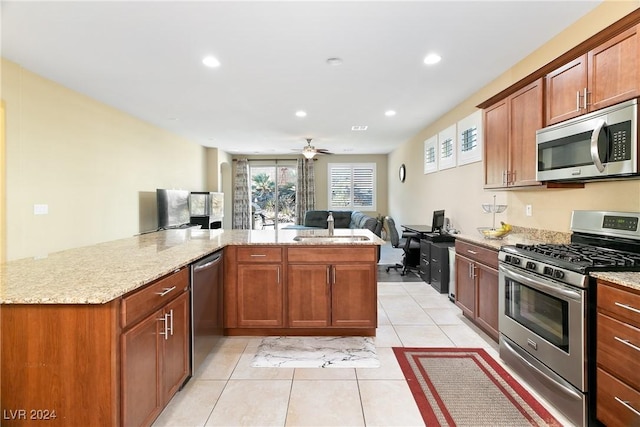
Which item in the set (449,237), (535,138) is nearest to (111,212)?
(449,237)

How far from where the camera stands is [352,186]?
10070mm

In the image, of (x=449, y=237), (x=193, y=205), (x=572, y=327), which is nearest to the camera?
(x=572, y=327)

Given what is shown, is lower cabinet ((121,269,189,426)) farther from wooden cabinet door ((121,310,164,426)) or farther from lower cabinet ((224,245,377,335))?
lower cabinet ((224,245,377,335))

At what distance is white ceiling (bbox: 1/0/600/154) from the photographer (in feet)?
7.73

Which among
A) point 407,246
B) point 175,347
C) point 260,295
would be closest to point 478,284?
point 260,295

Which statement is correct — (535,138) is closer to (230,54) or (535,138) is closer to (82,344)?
(230,54)

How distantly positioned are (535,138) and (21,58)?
4.85 m

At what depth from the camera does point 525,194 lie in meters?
3.27

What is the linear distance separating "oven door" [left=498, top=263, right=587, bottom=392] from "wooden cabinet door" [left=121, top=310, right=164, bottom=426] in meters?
2.31

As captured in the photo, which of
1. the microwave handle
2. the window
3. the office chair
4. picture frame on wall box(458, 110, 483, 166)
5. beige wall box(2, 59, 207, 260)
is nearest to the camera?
the microwave handle

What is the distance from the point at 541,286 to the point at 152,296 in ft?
7.61

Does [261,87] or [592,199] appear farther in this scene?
[261,87]

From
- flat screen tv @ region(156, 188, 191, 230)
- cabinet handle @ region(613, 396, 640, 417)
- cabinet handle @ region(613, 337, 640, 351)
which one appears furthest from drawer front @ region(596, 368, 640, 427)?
flat screen tv @ region(156, 188, 191, 230)

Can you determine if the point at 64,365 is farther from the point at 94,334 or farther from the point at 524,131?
the point at 524,131
